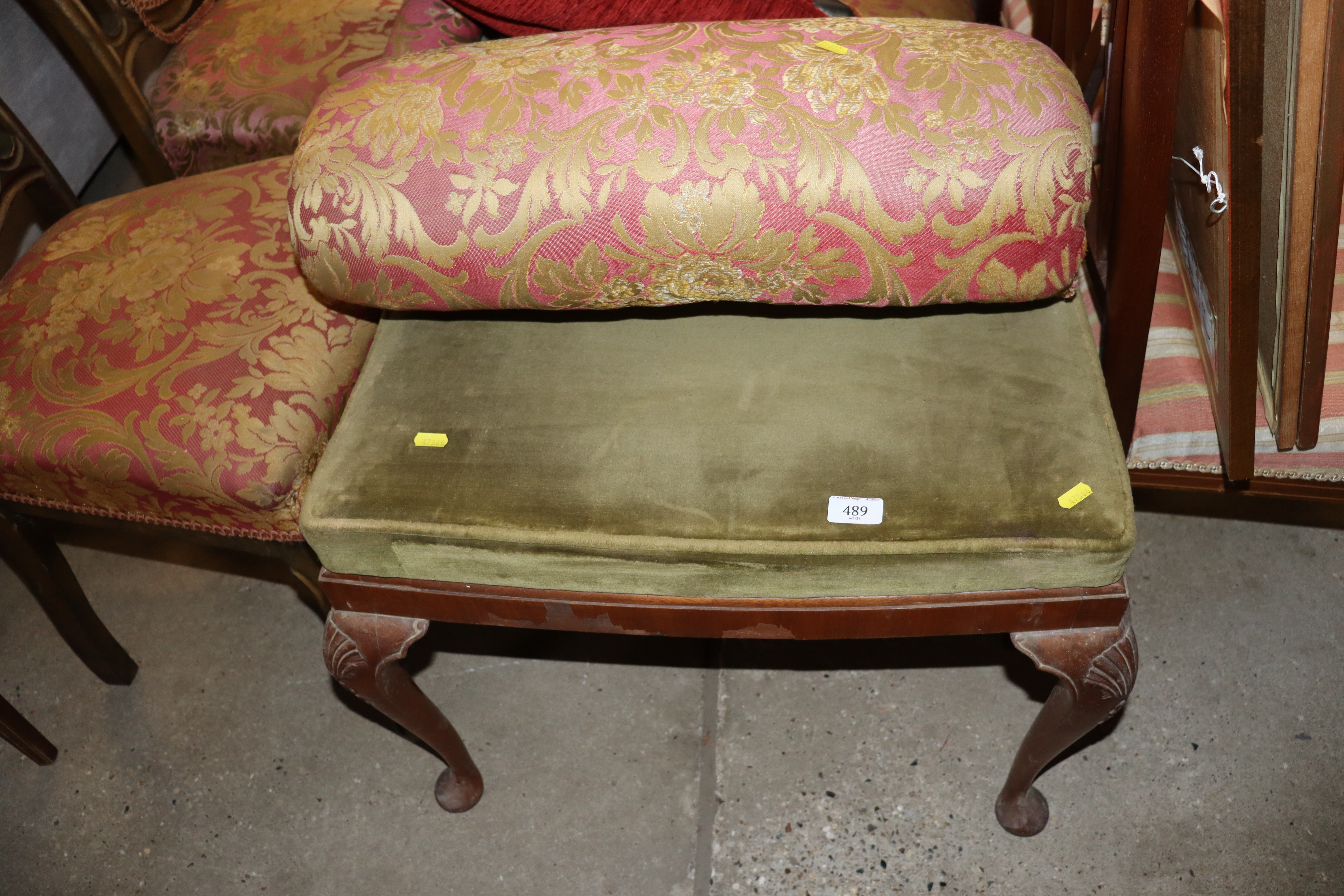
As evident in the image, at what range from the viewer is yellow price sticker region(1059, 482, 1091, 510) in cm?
78

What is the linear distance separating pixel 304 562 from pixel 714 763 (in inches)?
22.4

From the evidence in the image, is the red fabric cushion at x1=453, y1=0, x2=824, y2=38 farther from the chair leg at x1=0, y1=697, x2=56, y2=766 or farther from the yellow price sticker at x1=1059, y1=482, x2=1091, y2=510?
the chair leg at x1=0, y1=697, x2=56, y2=766

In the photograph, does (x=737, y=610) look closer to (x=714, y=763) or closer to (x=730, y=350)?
(x=730, y=350)

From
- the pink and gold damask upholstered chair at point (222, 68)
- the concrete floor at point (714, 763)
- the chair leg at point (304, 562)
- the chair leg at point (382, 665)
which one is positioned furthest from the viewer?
the pink and gold damask upholstered chair at point (222, 68)

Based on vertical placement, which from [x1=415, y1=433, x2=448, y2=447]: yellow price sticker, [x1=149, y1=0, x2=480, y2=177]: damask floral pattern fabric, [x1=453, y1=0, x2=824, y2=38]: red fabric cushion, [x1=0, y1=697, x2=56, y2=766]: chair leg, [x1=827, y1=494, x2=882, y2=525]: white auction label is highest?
[x1=453, y1=0, x2=824, y2=38]: red fabric cushion

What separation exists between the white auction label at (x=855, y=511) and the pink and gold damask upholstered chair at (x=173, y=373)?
55 centimetres

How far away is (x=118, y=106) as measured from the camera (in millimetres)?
1415

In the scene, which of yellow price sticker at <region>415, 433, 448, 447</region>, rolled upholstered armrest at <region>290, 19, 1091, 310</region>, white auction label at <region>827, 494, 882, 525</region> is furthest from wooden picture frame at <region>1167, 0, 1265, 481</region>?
yellow price sticker at <region>415, 433, 448, 447</region>

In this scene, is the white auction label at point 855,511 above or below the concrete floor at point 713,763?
above

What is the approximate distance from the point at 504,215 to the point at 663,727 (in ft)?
2.53

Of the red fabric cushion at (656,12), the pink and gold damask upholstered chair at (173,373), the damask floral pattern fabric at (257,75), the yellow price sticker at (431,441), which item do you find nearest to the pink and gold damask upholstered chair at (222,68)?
the damask floral pattern fabric at (257,75)

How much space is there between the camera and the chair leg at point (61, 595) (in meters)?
1.17

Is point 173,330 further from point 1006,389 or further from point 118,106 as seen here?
point 1006,389

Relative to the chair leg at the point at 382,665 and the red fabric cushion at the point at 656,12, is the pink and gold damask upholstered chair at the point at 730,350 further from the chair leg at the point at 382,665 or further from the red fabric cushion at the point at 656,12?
the red fabric cushion at the point at 656,12
